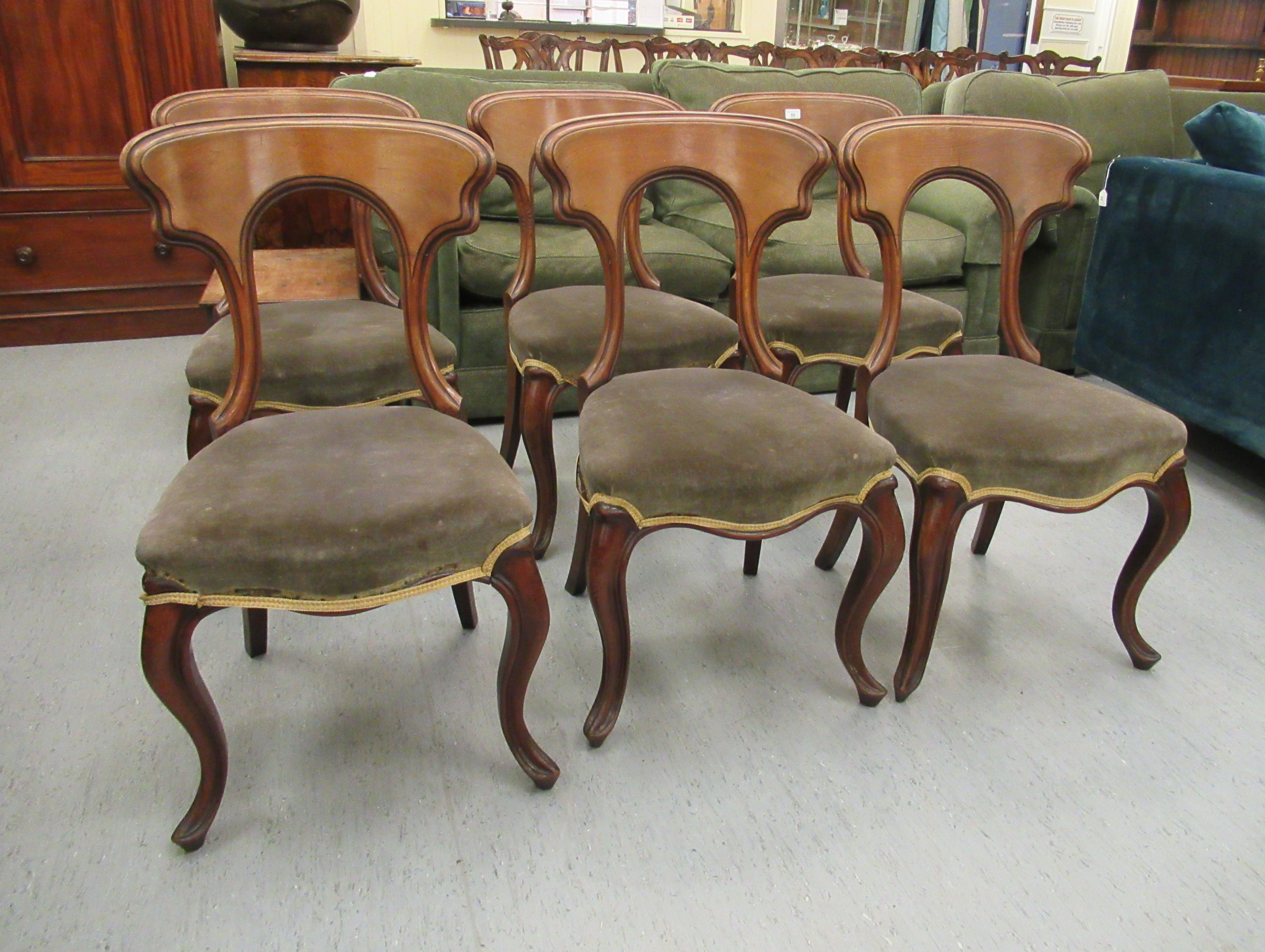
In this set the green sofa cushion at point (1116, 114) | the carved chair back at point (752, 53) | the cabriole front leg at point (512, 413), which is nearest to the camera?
the cabriole front leg at point (512, 413)

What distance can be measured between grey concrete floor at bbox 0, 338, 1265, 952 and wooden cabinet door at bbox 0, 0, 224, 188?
1599 mm

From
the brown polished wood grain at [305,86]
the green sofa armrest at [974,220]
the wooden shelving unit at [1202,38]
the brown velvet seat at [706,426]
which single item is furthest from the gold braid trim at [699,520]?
the wooden shelving unit at [1202,38]

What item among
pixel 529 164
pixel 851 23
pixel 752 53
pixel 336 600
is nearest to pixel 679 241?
pixel 529 164

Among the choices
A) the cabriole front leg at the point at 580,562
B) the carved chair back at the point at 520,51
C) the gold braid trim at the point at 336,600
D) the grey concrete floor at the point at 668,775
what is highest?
the carved chair back at the point at 520,51

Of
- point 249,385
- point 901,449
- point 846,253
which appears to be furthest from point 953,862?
point 846,253

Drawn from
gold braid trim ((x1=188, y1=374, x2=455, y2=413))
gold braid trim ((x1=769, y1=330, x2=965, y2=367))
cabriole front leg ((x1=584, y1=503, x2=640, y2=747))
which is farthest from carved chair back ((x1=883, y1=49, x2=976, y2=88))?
cabriole front leg ((x1=584, y1=503, x2=640, y2=747))

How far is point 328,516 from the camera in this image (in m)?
1.04

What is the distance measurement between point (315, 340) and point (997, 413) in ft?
3.86

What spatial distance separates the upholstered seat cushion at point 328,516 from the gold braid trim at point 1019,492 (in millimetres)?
640

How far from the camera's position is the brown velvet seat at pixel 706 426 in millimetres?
1228

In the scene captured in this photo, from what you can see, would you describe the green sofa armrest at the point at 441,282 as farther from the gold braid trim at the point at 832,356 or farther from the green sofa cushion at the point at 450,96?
the gold braid trim at the point at 832,356

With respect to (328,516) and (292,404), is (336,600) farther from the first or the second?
(292,404)

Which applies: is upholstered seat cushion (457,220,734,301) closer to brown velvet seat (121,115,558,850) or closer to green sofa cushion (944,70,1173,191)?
brown velvet seat (121,115,558,850)

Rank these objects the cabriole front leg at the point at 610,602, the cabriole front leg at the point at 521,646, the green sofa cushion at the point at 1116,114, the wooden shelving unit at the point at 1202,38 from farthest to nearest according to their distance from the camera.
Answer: the wooden shelving unit at the point at 1202,38, the green sofa cushion at the point at 1116,114, the cabriole front leg at the point at 610,602, the cabriole front leg at the point at 521,646
